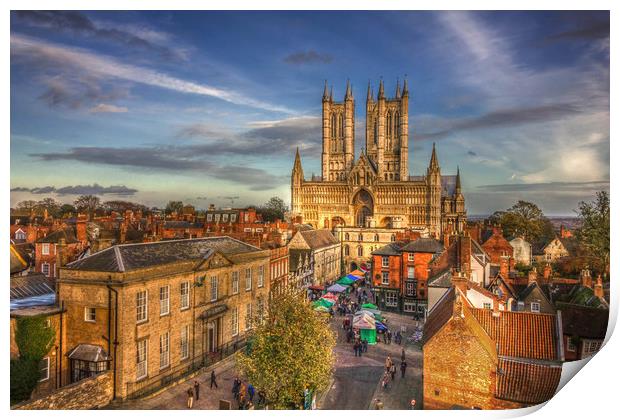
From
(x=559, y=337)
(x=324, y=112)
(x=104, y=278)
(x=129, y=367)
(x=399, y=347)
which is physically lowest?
(x=399, y=347)

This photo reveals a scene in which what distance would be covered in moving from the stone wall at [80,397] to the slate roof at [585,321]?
14.9 meters

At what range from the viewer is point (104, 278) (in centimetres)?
1339

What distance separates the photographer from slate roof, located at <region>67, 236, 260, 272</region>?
539 inches

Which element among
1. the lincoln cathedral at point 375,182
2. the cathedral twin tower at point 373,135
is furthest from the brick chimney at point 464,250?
the cathedral twin tower at point 373,135

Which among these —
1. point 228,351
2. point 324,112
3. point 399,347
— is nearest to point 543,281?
point 399,347

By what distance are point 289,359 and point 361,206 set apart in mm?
52626

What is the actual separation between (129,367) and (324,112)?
63062mm

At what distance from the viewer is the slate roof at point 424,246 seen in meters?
27.4

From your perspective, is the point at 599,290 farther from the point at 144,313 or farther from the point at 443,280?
the point at 144,313

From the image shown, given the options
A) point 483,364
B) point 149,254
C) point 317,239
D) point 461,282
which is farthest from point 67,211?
point 483,364

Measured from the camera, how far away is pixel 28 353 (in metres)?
12.7

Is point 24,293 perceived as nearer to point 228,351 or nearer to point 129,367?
point 129,367

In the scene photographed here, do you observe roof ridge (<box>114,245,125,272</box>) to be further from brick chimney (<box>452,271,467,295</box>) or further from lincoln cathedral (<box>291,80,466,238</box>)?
lincoln cathedral (<box>291,80,466,238</box>)

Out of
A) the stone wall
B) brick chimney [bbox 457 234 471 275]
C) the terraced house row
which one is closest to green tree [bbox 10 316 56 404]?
the stone wall
